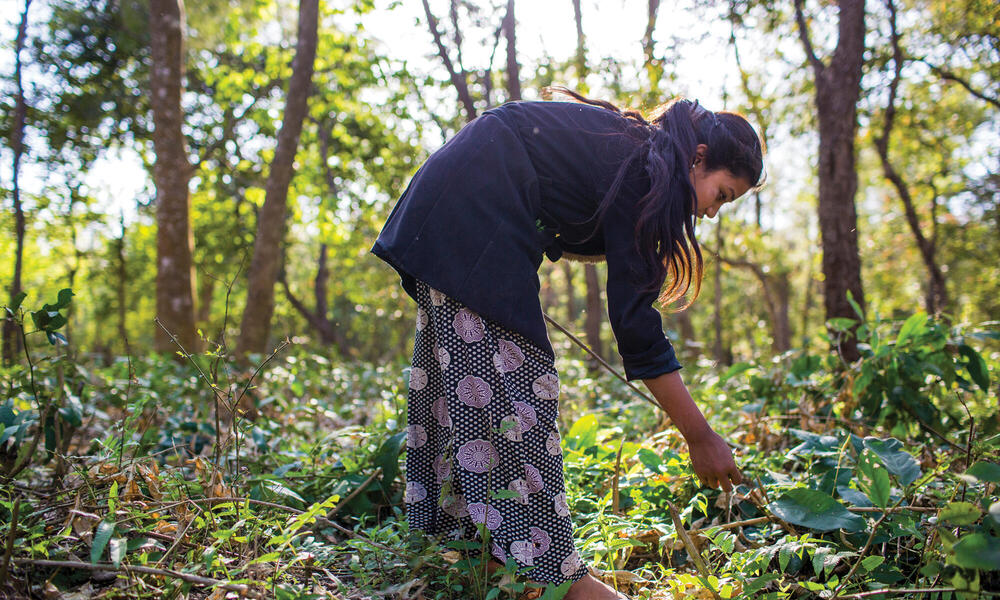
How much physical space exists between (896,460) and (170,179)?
5851 mm

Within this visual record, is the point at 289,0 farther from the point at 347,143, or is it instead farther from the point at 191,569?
the point at 191,569

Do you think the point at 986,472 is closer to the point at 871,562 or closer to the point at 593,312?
the point at 871,562

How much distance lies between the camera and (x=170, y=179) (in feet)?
18.8

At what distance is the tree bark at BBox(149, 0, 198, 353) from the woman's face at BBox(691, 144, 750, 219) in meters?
4.99

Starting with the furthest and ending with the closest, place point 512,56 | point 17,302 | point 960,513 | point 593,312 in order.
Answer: point 593,312
point 512,56
point 17,302
point 960,513

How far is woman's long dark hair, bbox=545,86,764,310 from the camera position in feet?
5.73

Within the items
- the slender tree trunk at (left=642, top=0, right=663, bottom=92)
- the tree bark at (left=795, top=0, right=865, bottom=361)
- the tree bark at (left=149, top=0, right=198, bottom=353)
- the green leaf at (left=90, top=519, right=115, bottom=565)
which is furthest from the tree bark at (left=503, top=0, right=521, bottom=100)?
the green leaf at (left=90, top=519, right=115, bottom=565)

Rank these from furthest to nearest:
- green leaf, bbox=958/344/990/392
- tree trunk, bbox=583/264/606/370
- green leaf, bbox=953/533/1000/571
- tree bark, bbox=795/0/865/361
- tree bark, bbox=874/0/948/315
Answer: tree bark, bbox=874/0/948/315
tree trunk, bbox=583/264/606/370
tree bark, bbox=795/0/865/361
green leaf, bbox=958/344/990/392
green leaf, bbox=953/533/1000/571

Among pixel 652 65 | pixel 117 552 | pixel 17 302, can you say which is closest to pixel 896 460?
pixel 117 552

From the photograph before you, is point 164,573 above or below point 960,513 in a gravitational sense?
below

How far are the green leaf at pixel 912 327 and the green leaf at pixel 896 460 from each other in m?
1.23

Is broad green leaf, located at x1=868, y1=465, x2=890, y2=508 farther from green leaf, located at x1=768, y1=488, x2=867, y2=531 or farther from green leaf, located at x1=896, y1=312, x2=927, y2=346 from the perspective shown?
green leaf, located at x1=896, y1=312, x2=927, y2=346

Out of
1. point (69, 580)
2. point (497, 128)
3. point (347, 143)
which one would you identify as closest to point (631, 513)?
point (497, 128)

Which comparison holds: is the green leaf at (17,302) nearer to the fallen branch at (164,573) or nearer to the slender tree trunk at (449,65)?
the fallen branch at (164,573)
